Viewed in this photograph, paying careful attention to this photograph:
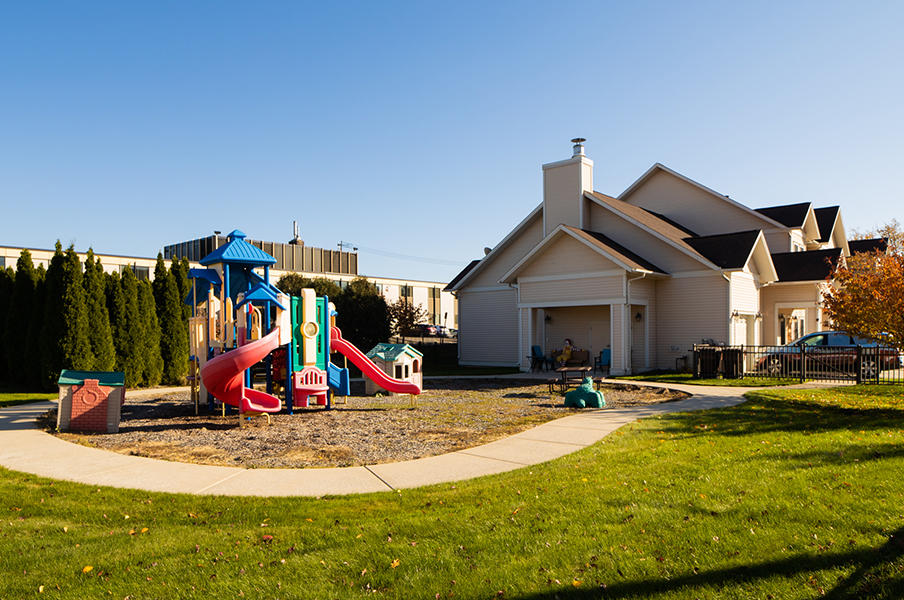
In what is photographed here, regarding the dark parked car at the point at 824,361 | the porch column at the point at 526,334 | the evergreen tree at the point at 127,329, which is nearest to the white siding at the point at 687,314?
the dark parked car at the point at 824,361

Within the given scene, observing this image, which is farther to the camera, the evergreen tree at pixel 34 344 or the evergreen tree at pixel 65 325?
the evergreen tree at pixel 34 344

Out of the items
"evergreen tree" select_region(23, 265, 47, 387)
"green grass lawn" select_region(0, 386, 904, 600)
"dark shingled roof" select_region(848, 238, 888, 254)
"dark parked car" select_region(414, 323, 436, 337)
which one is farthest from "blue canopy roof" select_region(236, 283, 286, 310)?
"dark parked car" select_region(414, 323, 436, 337)

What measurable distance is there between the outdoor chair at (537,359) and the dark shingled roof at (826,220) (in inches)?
698

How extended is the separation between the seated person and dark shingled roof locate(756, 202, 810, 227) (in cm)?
1233

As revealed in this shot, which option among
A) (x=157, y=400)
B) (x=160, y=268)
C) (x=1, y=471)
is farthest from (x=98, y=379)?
(x=160, y=268)

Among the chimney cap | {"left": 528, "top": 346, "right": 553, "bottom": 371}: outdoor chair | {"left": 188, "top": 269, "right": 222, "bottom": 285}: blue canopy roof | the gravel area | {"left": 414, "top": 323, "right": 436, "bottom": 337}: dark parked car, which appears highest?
the chimney cap

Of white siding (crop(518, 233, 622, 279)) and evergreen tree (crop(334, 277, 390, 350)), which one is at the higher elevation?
white siding (crop(518, 233, 622, 279))

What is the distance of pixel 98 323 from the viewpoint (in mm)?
19031

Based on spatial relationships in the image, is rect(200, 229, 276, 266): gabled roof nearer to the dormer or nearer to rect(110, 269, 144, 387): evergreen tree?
rect(110, 269, 144, 387): evergreen tree

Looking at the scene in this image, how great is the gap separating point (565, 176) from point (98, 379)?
2082 centimetres

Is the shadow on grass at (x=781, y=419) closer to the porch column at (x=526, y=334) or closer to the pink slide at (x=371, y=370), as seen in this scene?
the pink slide at (x=371, y=370)

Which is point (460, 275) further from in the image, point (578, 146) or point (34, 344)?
point (34, 344)

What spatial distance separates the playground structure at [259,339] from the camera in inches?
481

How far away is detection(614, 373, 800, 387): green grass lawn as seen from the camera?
61.0 ft
